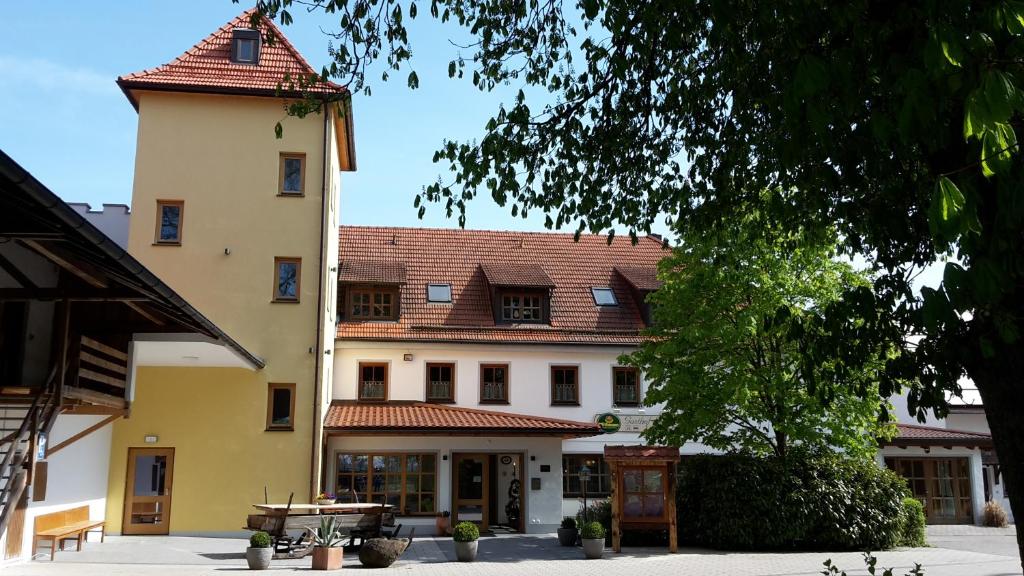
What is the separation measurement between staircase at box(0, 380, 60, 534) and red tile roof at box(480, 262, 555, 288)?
16.4m

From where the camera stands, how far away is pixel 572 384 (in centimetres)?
2673

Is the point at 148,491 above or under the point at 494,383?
under

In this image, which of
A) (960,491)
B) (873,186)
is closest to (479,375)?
(960,491)

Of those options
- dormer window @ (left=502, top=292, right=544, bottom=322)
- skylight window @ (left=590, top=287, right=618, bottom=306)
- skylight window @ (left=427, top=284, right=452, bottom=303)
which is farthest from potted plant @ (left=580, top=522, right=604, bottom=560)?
skylight window @ (left=590, top=287, right=618, bottom=306)

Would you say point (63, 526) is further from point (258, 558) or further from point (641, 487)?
point (641, 487)

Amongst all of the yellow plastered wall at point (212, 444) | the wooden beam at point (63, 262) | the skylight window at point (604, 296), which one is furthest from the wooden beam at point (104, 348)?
the skylight window at point (604, 296)

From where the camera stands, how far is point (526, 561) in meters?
17.0

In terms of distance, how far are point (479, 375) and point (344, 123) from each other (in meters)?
8.38

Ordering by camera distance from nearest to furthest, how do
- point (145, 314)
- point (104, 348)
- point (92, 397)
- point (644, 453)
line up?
1. point (92, 397)
2. point (104, 348)
3. point (145, 314)
4. point (644, 453)

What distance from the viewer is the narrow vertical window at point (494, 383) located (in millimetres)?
26266

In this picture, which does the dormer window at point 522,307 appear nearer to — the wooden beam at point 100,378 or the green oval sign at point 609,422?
the green oval sign at point 609,422

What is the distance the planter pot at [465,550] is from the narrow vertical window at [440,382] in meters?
9.15

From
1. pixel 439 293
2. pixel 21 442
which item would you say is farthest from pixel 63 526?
pixel 439 293

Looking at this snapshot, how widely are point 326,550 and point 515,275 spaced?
14.6 m
